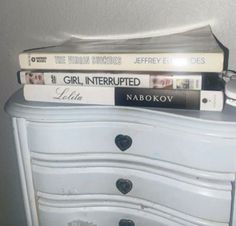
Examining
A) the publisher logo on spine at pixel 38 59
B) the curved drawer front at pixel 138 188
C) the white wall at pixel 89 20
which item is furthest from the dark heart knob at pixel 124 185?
the white wall at pixel 89 20

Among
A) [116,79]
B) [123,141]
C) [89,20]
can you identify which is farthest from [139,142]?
[89,20]

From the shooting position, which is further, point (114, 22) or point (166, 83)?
point (114, 22)

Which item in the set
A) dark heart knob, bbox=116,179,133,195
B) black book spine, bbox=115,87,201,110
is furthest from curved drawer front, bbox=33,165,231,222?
black book spine, bbox=115,87,201,110

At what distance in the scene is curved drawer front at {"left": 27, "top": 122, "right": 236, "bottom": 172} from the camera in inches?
27.0

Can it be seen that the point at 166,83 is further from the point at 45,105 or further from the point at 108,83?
the point at 45,105

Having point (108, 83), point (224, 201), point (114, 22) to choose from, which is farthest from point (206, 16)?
point (224, 201)

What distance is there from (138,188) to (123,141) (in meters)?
0.13

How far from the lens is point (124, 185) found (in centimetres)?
79

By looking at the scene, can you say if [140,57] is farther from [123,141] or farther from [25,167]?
[25,167]

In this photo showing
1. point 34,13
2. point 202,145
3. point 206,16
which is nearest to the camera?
point 202,145

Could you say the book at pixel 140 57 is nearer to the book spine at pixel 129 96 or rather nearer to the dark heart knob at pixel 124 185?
the book spine at pixel 129 96

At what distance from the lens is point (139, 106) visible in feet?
2.44

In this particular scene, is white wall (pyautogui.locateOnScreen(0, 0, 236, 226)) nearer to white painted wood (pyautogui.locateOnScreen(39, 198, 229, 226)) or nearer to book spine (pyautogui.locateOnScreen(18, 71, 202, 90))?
book spine (pyautogui.locateOnScreen(18, 71, 202, 90))

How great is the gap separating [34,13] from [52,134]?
45 cm
